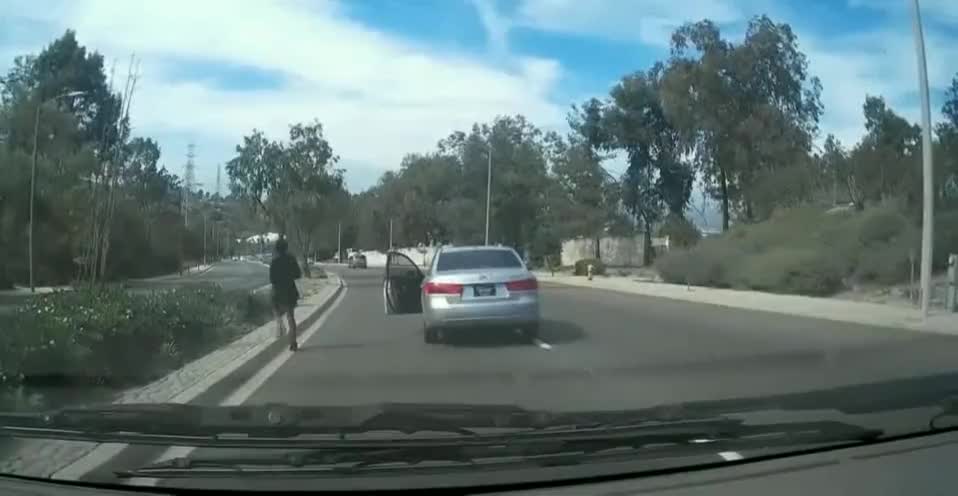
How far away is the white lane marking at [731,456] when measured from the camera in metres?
4.39

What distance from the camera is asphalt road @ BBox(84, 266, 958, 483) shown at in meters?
8.69

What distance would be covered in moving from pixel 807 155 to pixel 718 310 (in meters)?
21.4

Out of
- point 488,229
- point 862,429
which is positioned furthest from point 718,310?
point 488,229

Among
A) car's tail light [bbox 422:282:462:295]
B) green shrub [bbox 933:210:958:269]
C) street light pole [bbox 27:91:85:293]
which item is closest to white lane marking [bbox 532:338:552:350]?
car's tail light [bbox 422:282:462:295]

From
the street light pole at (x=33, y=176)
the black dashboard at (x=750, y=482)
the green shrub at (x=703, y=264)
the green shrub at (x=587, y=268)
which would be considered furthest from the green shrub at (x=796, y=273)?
the black dashboard at (x=750, y=482)

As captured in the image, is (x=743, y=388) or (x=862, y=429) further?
(x=743, y=388)

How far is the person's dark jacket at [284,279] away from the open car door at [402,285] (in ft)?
14.9

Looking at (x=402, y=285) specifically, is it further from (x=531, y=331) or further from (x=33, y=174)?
(x=33, y=174)

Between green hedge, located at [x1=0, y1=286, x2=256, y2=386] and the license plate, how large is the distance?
12.7 ft

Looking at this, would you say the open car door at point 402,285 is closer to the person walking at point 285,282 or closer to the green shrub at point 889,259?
the person walking at point 285,282

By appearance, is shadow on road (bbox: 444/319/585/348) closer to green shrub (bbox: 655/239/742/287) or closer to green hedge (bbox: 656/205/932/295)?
green hedge (bbox: 656/205/932/295)

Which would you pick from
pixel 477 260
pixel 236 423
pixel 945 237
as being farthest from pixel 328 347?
pixel 945 237

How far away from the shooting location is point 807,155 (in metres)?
40.5

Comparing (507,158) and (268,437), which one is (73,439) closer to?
(268,437)
